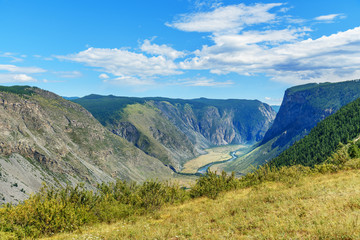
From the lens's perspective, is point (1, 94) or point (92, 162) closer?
point (1, 94)

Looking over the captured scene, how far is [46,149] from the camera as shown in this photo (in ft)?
452

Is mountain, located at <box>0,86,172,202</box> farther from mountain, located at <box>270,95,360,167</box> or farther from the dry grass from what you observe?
mountain, located at <box>270,95,360,167</box>

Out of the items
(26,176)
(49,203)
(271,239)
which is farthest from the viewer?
(26,176)

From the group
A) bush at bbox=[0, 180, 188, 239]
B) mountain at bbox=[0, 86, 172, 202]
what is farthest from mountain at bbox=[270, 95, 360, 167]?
mountain at bbox=[0, 86, 172, 202]

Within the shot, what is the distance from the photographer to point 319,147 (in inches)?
3652

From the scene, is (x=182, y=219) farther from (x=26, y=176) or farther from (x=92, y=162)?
(x=92, y=162)

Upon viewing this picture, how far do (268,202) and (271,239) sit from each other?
7088 mm

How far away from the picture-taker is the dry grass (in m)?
11.4

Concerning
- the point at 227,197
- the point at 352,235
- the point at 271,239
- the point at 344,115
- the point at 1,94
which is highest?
the point at 1,94

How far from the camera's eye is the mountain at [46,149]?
10838 cm

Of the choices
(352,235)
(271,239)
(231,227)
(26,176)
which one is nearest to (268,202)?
(231,227)

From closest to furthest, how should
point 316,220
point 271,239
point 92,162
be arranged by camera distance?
1. point 271,239
2. point 316,220
3. point 92,162

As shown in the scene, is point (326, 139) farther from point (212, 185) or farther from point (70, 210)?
point (70, 210)

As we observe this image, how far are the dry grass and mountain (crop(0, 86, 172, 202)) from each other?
8088cm
